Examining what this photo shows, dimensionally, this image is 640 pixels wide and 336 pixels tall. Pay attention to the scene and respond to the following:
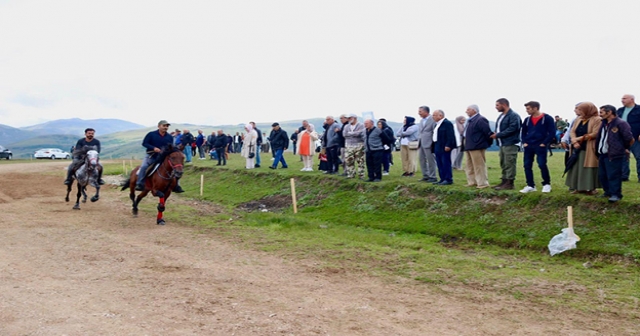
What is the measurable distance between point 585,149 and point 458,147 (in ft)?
25.1

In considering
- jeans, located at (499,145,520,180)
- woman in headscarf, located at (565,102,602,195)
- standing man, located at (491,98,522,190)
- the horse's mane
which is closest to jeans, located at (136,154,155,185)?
the horse's mane

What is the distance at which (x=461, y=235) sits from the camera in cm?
1215

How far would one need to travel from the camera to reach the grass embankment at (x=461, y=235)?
8.72m

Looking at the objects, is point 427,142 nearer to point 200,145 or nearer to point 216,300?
point 216,300

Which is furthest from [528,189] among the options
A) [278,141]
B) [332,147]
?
[278,141]

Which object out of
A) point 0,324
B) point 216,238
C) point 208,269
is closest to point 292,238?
point 216,238

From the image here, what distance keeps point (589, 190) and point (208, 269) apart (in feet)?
27.0

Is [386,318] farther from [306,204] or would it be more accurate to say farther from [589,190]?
[306,204]

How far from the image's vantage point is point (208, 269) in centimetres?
940

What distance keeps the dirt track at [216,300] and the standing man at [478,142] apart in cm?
638

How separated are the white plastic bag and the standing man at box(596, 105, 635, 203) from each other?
1349mm

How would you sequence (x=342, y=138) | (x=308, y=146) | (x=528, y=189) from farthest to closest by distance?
(x=308, y=146)
(x=342, y=138)
(x=528, y=189)

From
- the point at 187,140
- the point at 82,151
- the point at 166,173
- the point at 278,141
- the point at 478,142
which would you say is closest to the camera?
the point at 478,142

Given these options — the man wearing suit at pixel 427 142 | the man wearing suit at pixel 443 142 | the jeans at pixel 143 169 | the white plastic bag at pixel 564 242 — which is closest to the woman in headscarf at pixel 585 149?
the white plastic bag at pixel 564 242
